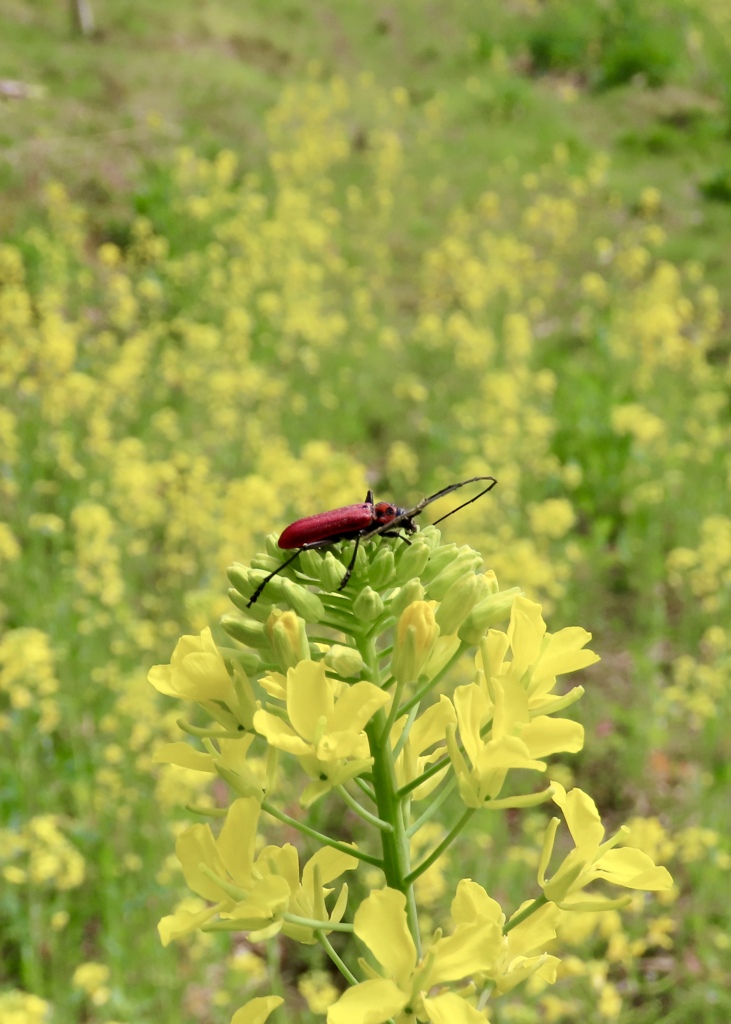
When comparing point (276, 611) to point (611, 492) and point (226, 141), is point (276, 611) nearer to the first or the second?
point (611, 492)

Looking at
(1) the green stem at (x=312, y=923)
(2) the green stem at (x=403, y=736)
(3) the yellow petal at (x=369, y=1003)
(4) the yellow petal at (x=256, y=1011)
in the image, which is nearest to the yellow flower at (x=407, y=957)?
(3) the yellow petal at (x=369, y=1003)

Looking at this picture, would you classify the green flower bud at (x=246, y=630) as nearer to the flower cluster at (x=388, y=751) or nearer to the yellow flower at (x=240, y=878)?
the flower cluster at (x=388, y=751)

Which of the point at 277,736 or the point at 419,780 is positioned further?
the point at 419,780

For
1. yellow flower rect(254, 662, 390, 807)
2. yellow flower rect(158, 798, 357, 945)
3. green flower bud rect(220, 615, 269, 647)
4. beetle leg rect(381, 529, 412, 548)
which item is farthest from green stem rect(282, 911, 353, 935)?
beetle leg rect(381, 529, 412, 548)

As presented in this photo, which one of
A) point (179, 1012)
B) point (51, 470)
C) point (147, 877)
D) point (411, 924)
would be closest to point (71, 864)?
point (147, 877)

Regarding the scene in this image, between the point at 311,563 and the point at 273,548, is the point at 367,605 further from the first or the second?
the point at 273,548

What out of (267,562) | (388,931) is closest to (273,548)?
(267,562)
